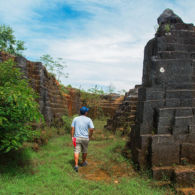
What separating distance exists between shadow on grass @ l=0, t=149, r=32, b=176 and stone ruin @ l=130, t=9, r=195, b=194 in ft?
8.61

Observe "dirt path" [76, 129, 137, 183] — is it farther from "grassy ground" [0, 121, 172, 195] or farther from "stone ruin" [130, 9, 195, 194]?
"stone ruin" [130, 9, 195, 194]

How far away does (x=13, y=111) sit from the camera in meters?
4.16

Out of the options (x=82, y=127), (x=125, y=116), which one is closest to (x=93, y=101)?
(x=125, y=116)

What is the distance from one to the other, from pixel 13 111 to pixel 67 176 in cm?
178

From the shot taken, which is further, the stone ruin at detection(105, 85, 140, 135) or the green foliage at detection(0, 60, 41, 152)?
the stone ruin at detection(105, 85, 140, 135)

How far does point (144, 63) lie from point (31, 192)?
4.09 m

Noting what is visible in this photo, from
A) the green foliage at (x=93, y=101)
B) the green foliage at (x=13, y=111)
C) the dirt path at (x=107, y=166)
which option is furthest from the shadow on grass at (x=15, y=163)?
the green foliage at (x=93, y=101)

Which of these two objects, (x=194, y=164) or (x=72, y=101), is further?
(x=72, y=101)

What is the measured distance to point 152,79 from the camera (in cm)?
484

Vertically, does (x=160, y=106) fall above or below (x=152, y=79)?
below

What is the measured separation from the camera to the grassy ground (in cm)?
352

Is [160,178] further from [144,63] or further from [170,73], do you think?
[144,63]

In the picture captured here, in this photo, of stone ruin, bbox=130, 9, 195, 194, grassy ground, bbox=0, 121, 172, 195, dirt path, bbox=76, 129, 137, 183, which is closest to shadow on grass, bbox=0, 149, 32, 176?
grassy ground, bbox=0, 121, 172, 195

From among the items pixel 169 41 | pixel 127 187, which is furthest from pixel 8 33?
pixel 127 187
